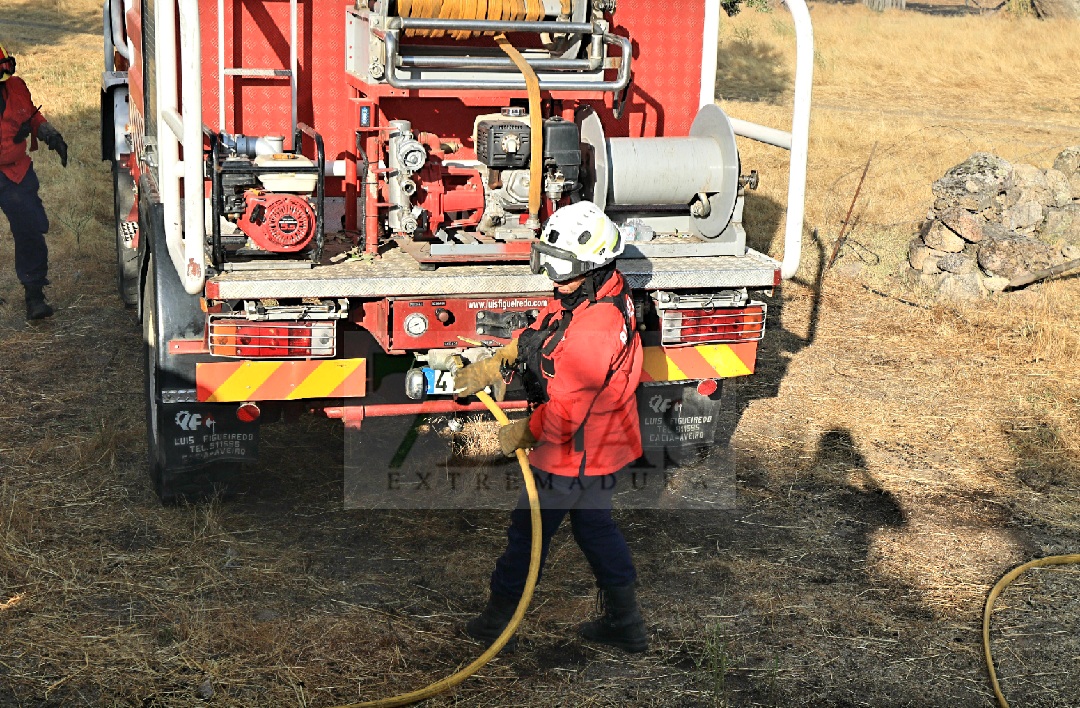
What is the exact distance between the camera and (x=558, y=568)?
217 inches

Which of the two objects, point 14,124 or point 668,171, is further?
point 14,124

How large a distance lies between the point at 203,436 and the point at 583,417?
193 cm

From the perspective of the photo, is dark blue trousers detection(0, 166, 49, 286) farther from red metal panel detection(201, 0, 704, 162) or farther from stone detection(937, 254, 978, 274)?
stone detection(937, 254, 978, 274)

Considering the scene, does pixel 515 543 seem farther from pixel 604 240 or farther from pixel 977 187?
pixel 977 187

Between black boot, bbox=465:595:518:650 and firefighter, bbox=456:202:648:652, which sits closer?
firefighter, bbox=456:202:648:652

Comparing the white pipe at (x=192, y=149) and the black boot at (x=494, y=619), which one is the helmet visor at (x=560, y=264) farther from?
the white pipe at (x=192, y=149)

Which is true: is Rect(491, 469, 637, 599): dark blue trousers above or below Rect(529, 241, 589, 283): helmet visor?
below

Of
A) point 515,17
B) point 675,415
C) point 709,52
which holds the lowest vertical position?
point 675,415

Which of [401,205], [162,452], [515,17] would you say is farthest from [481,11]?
[162,452]

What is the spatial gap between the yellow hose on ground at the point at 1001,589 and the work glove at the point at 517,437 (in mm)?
1856

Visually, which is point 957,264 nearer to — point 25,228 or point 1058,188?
point 1058,188

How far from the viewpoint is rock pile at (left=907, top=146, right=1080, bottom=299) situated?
10.1 m

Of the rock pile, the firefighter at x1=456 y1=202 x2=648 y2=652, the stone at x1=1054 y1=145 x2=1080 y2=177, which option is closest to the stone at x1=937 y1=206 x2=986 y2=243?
the rock pile

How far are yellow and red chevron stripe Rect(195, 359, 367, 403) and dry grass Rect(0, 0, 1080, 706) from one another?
70 centimetres
